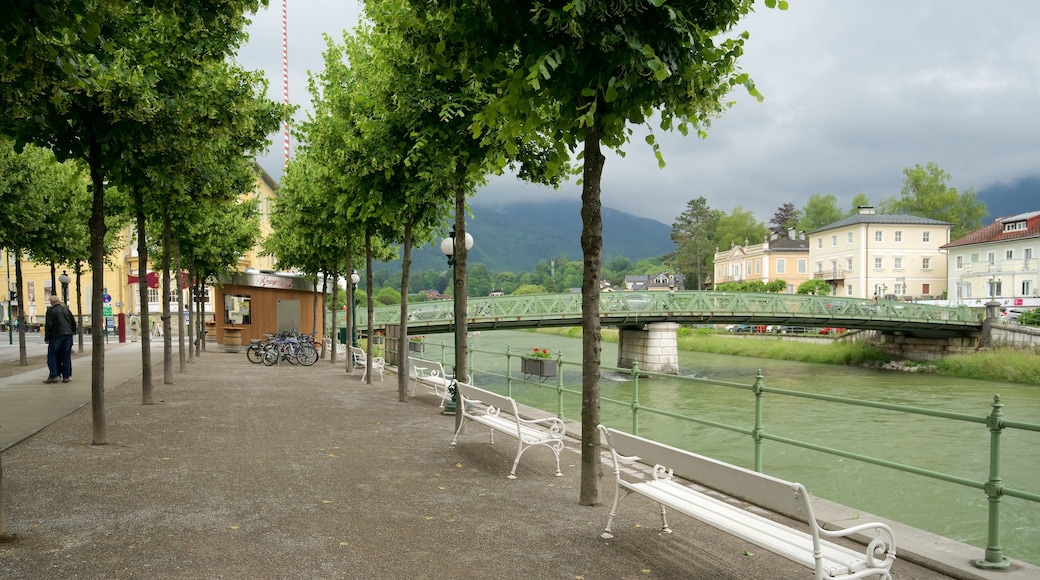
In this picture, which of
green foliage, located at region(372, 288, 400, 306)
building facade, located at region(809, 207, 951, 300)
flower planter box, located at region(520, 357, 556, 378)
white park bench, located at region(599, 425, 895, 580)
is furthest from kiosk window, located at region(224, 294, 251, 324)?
green foliage, located at region(372, 288, 400, 306)

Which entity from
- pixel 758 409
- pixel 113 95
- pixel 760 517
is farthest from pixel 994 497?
pixel 113 95

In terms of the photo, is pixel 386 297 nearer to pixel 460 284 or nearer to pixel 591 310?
pixel 460 284

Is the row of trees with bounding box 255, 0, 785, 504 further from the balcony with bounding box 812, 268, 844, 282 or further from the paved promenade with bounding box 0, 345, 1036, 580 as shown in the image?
the balcony with bounding box 812, 268, 844, 282

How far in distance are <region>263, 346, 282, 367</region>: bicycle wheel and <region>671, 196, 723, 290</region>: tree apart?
3830 inches

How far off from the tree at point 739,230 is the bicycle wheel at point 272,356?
320 ft

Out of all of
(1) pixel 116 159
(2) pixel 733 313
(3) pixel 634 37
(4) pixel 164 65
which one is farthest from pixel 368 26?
(2) pixel 733 313

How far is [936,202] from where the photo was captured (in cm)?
8444

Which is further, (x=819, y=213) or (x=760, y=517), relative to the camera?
(x=819, y=213)

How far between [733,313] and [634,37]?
37289 millimetres

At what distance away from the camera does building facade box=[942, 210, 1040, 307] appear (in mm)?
61531

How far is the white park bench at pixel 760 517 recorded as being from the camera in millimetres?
3824

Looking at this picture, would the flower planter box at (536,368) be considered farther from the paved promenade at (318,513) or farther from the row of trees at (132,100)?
the paved promenade at (318,513)

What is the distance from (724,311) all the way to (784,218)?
8771 cm

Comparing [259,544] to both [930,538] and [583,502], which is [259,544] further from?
[930,538]
